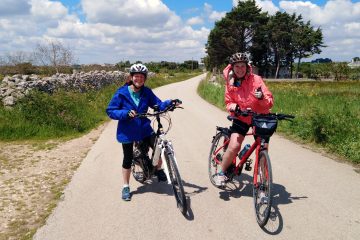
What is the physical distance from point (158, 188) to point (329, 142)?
4572mm

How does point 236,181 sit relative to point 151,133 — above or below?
below

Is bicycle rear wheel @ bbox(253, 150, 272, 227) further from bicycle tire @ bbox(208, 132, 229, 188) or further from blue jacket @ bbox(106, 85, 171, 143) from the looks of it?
blue jacket @ bbox(106, 85, 171, 143)

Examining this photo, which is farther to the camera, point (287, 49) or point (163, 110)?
point (287, 49)

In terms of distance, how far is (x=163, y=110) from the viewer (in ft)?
17.0

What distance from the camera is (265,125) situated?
13.9 feet

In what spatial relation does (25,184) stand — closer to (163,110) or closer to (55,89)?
(163,110)

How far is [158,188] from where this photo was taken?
5.72 meters

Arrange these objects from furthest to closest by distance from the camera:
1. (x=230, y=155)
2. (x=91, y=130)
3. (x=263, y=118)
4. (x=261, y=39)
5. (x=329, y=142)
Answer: (x=261, y=39) → (x=91, y=130) → (x=329, y=142) → (x=230, y=155) → (x=263, y=118)

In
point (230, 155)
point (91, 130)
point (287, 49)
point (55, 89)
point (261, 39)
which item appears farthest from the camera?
point (287, 49)

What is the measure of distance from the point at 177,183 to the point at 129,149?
1.05 m

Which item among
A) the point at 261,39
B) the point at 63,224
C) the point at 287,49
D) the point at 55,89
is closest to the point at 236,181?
the point at 63,224

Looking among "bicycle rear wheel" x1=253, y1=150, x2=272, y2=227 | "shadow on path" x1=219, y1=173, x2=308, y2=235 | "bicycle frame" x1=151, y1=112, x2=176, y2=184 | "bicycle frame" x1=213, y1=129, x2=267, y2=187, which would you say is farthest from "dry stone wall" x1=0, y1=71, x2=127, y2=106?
"bicycle rear wheel" x1=253, y1=150, x2=272, y2=227

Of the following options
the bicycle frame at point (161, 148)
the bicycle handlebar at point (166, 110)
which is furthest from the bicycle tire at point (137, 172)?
the bicycle handlebar at point (166, 110)

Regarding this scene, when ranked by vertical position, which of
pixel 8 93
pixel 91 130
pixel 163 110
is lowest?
pixel 91 130
